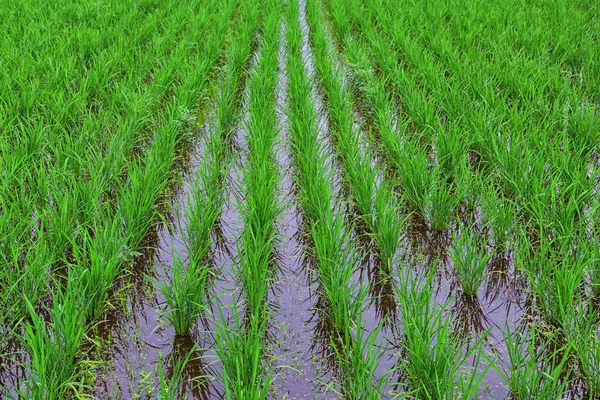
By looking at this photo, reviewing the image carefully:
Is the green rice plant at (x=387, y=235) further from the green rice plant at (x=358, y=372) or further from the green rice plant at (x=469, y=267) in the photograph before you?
the green rice plant at (x=358, y=372)

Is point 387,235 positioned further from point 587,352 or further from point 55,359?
point 55,359

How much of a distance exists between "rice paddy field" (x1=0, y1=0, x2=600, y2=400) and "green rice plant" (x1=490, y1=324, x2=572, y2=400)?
14 millimetres

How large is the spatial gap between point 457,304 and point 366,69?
2666 millimetres

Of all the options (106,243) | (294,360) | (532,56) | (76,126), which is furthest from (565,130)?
(76,126)

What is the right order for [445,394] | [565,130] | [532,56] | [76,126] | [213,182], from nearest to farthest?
[445,394] → [213,182] → [565,130] → [76,126] → [532,56]

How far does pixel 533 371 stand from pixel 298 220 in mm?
1482

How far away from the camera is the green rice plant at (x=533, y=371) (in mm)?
1728

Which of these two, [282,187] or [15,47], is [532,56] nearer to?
[282,187]

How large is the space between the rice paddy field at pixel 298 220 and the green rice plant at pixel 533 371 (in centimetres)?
1

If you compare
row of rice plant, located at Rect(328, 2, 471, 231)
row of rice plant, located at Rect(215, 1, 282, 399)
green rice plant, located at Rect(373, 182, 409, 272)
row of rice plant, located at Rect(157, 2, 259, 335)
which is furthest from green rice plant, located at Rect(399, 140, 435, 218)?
row of rice plant, located at Rect(157, 2, 259, 335)

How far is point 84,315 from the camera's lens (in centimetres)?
212

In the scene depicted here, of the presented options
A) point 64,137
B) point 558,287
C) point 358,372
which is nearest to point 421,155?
point 558,287

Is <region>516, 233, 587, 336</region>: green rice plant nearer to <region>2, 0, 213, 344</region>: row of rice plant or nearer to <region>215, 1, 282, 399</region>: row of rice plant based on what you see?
<region>215, 1, 282, 399</region>: row of rice plant

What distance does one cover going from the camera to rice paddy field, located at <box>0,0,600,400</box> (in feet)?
6.48
